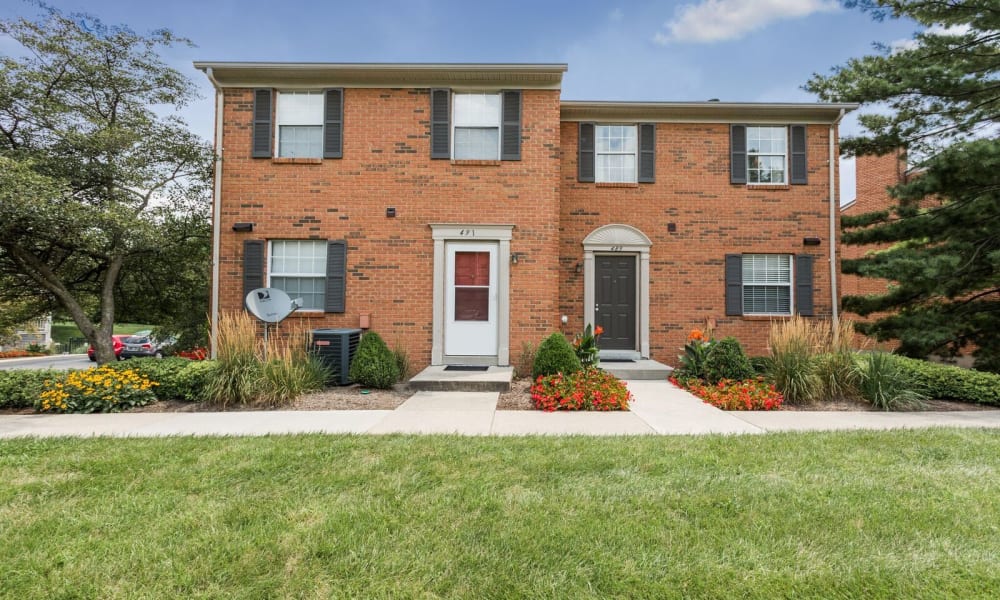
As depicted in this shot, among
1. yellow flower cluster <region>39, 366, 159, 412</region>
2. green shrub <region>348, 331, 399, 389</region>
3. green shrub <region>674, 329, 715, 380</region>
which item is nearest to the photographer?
yellow flower cluster <region>39, 366, 159, 412</region>

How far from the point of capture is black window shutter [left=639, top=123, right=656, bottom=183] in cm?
981

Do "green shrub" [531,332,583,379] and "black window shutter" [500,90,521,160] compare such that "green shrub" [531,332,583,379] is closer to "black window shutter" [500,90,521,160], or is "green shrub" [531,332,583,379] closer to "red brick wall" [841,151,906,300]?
"black window shutter" [500,90,521,160]

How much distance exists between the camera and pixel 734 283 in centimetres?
973

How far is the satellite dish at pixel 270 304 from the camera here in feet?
24.9

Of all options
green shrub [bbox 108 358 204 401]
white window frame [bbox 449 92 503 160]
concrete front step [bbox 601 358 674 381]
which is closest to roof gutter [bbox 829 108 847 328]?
concrete front step [bbox 601 358 674 381]

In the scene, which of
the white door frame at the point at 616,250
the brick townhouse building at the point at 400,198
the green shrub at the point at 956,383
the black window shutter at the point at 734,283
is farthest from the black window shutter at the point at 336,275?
the green shrub at the point at 956,383

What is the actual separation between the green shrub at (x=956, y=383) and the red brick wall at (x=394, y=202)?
5.62 m

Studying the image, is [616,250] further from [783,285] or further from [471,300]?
[783,285]

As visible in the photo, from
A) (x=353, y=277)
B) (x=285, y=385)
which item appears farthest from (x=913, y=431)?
(x=353, y=277)

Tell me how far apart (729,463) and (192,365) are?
22.7 ft

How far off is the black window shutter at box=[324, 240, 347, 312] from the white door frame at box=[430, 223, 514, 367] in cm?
175

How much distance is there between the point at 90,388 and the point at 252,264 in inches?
135

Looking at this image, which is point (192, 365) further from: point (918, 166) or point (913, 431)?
point (918, 166)

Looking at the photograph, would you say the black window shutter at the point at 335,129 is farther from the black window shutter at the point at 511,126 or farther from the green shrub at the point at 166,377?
the green shrub at the point at 166,377
